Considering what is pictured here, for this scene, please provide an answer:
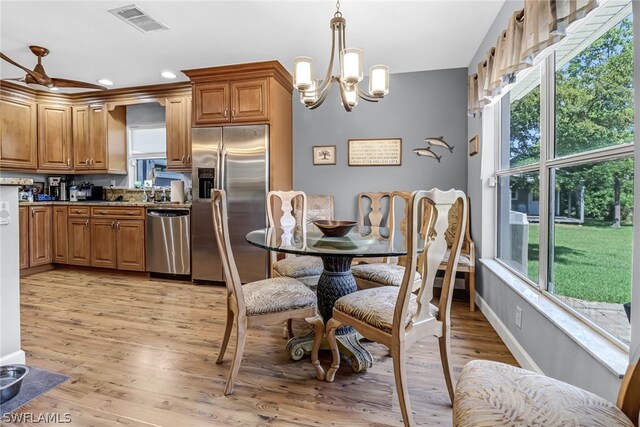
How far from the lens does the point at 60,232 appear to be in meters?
4.31

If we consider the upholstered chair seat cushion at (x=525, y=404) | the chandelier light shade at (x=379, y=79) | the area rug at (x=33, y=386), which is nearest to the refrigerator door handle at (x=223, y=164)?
the chandelier light shade at (x=379, y=79)

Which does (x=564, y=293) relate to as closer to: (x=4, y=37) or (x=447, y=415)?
(x=447, y=415)

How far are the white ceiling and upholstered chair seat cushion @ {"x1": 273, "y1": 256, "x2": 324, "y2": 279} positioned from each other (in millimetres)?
1960

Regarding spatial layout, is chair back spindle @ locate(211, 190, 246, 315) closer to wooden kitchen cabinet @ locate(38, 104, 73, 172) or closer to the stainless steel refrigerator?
the stainless steel refrigerator

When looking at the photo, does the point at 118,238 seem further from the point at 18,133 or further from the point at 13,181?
the point at 13,181

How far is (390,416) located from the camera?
1.51 m

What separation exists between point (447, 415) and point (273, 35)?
3111 millimetres

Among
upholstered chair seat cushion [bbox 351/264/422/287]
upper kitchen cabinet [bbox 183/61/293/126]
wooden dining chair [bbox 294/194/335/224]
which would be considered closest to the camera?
upholstered chair seat cushion [bbox 351/264/422/287]

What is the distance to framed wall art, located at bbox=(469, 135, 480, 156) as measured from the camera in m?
3.10

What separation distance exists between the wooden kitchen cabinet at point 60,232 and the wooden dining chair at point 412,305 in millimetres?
4356

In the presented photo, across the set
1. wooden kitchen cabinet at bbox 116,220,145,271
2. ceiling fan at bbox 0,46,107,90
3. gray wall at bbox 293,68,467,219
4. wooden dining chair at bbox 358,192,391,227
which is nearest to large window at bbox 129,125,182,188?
wooden kitchen cabinet at bbox 116,220,145,271

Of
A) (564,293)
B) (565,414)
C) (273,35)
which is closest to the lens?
(565,414)

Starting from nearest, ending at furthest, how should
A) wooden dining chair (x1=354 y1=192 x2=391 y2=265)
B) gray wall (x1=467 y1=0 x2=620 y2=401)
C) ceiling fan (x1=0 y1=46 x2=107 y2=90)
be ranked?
gray wall (x1=467 y1=0 x2=620 y2=401)
ceiling fan (x1=0 y1=46 x2=107 y2=90)
wooden dining chair (x1=354 y1=192 x2=391 y2=265)

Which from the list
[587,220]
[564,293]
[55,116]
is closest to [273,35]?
[587,220]
